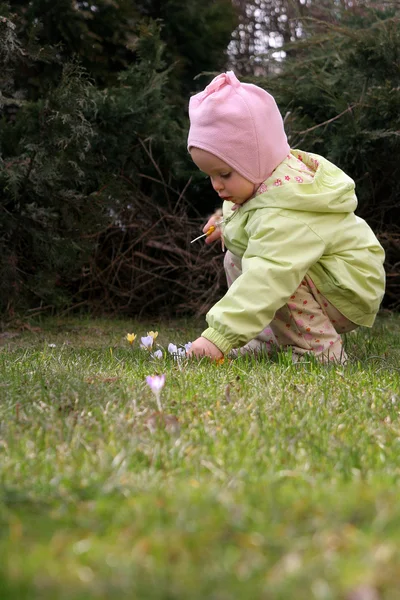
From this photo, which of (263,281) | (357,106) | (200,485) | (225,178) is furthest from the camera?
(357,106)

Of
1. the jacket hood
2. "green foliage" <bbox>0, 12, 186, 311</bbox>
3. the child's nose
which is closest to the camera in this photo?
the jacket hood

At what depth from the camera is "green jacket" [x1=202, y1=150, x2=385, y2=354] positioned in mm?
3238

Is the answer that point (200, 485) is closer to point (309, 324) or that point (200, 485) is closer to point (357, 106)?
point (309, 324)

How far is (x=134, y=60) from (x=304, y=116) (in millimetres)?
1575

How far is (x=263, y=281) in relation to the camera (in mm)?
3238

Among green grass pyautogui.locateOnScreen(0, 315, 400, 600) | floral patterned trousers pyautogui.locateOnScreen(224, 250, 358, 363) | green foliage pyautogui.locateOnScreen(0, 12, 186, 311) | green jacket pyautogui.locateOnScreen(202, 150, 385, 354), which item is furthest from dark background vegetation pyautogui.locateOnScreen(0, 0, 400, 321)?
green grass pyautogui.locateOnScreen(0, 315, 400, 600)

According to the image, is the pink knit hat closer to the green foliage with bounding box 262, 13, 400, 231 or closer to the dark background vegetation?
the dark background vegetation

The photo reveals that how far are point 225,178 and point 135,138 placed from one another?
221 cm

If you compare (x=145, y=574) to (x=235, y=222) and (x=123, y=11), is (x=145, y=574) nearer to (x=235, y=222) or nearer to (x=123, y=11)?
(x=235, y=222)

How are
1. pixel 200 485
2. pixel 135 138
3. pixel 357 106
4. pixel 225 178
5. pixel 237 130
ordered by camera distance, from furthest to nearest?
pixel 135 138
pixel 357 106
pixel 225 178
pixel 237 130
pixel 200 485

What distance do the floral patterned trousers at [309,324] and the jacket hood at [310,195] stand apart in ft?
1.11

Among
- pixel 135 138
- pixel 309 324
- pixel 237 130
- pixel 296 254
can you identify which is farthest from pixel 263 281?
pixel 135 138

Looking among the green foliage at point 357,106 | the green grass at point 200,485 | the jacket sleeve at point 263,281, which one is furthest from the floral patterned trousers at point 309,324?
the green foliage at point 357,106

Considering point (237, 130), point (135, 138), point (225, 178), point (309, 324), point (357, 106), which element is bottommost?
point (309, 324)
